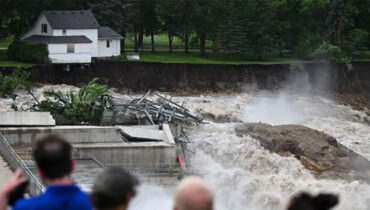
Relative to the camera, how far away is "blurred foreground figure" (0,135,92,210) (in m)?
6.77

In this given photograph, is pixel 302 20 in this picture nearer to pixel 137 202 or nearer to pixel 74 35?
pixel 74 35

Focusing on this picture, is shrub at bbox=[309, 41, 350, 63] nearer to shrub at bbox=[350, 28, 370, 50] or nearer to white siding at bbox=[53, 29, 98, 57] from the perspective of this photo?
shrub at bbox=[350, 28, 370, 50]

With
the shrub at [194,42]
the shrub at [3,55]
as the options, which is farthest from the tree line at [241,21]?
the shrub at [194,42]

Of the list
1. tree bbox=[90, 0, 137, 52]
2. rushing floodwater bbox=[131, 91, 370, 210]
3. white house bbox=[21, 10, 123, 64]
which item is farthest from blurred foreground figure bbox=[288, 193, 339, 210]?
tree bbox=[90, 0, 137, 52]

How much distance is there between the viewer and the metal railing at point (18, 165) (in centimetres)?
1914

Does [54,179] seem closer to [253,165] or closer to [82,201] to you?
[82,201]

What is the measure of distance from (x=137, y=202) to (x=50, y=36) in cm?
4374

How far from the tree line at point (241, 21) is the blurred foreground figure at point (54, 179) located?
65421 mm

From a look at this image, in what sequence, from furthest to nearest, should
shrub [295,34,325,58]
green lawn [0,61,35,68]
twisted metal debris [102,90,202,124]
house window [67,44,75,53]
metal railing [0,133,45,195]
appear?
shrub [295,34,325,58]
house window [67,44,75,53]
green lawn [0,61,35,68]
twisted metal debris [102,90,202,124]
metal railing [0,133,45,195]

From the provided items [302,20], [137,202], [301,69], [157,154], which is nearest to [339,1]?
[302,20]

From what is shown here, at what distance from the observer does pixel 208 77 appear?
6694cm

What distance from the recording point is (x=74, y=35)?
221 feet

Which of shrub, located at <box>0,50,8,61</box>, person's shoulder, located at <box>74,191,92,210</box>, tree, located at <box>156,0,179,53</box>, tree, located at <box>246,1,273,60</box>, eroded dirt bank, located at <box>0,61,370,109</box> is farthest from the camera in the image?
tree, located at <box>156,0,179,53</box>

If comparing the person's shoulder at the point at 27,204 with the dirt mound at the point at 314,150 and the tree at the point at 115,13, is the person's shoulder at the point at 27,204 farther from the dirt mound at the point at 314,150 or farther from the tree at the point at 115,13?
the tree at the point at 115,13
